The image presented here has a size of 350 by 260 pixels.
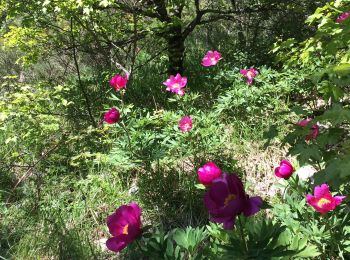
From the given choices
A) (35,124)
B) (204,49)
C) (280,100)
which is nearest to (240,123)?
(280,100)

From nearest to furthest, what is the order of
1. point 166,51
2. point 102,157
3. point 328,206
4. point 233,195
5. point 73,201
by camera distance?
1. point 233,195
2. point 328,206
3. point 73,201
4. point 102,157
5. point 166,51

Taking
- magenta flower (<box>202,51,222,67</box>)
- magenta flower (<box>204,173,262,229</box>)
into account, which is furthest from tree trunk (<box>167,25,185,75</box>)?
magenta flower (<box>204,173,262,229</box>)

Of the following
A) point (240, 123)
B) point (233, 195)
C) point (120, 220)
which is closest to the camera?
point (233, 195)

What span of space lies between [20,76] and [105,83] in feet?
11.7

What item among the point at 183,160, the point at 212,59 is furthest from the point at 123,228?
the point at 212,59

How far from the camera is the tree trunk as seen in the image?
5.41 m

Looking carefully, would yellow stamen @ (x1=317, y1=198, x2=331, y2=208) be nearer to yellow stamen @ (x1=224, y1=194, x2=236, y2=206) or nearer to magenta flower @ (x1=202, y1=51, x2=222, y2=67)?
yellow stamen @ (x1=224, y1=194, x2=236, y2=206)

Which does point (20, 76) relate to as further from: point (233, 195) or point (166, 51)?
point (233, 195)

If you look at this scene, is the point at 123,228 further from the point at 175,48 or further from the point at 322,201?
the point at 175,48

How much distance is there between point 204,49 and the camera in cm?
806

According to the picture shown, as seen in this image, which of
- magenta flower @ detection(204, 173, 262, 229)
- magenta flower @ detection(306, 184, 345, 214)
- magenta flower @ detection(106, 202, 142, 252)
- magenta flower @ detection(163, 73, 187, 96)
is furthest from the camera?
magenta flower @ detection(163, 73, 187, 96)

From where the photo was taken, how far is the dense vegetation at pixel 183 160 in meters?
1.76

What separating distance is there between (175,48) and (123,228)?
13.8 feet

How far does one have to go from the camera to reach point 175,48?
548cm
